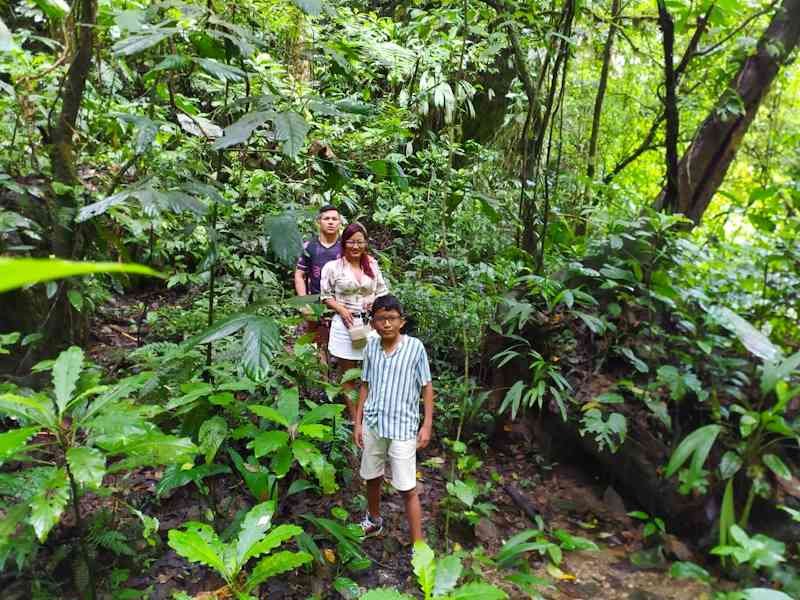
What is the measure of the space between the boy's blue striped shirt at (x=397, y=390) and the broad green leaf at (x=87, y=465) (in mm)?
1545

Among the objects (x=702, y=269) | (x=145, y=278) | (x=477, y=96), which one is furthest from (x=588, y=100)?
(x=145, y=278)

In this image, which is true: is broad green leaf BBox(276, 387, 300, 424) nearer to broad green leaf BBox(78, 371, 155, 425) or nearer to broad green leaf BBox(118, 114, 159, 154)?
broad green leaf BBox(78, 371, 155, 425)

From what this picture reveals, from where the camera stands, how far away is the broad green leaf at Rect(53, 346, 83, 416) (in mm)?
1805

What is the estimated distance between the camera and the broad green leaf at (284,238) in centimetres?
199

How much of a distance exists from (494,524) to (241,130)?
289 cm

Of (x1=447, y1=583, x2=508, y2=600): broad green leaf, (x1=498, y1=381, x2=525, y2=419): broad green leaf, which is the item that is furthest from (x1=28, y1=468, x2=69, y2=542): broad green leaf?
(x1=498, y1=381, x2=525, y2=419): broad green leaf

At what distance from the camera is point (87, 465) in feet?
5.48

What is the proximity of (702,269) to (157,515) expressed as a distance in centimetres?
385

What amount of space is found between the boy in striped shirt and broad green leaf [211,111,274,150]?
1.37 metres

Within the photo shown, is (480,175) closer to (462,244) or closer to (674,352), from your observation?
(462,244)

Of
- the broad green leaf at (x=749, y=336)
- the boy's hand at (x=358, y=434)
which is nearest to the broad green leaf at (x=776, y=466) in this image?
the broad green leaf at (x=749, y=336)

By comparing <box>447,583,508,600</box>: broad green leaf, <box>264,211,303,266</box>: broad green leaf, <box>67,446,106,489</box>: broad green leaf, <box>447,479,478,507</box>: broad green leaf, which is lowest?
<box>447,479,478,507</box>: broad green leaf

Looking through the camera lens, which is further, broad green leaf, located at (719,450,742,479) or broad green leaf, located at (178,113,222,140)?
broad green leaf, located at (719,450,742,479)

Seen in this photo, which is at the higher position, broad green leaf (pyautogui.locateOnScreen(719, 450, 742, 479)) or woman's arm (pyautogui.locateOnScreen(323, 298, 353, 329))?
woman's arm (pyautogui.locateOnScreen(323, 298, 353, 329))
